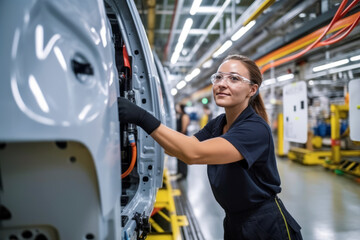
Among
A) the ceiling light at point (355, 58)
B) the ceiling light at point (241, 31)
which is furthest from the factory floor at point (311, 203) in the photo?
the ceiling light at point (241, 31)

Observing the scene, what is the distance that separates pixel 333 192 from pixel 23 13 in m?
6.55

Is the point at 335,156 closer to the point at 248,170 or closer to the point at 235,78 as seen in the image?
the point at 248,170

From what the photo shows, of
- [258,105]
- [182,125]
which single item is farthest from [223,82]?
[182,125]

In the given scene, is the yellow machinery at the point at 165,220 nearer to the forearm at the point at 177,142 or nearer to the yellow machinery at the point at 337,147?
the forearm at the point at 177,142

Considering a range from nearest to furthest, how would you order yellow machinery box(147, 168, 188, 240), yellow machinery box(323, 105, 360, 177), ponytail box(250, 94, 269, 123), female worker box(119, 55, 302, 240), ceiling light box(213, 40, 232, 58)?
1. female worker box(119, 55, 302, 240)
2. ponytail box(250, 94, 269, 123)
3. yellow machinery box(147, 168, 188, 240)
4. ceiling light box(213, 40, 232, 58)
5. yellow machinery box(323, 105, 360, 177)

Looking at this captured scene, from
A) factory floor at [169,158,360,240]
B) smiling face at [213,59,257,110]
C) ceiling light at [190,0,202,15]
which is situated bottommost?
factory floor at [169,158,360,240]

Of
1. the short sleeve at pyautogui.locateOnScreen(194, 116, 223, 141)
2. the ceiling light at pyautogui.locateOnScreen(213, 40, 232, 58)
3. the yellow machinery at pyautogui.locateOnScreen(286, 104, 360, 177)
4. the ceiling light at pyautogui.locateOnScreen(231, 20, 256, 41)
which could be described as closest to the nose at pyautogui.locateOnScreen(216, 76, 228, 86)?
the short sleeve at pyautogui.locateOnScreen(194, 116, 223, 141)

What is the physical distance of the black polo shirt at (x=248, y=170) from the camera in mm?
1468

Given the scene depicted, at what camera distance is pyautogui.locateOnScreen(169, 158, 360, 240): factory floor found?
376 centimetres

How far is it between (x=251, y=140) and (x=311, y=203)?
4.36 metres

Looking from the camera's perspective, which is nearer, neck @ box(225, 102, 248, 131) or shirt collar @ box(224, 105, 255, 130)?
shirt collar @ box(224, 105, 255, 130)

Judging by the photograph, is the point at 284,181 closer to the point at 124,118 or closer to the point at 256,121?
the point at 256,121

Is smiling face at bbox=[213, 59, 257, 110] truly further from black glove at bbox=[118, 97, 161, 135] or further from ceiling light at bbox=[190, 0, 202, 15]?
ceiling light at bbox=[190, 0, 202, 15]

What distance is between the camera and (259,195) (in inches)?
63.7
